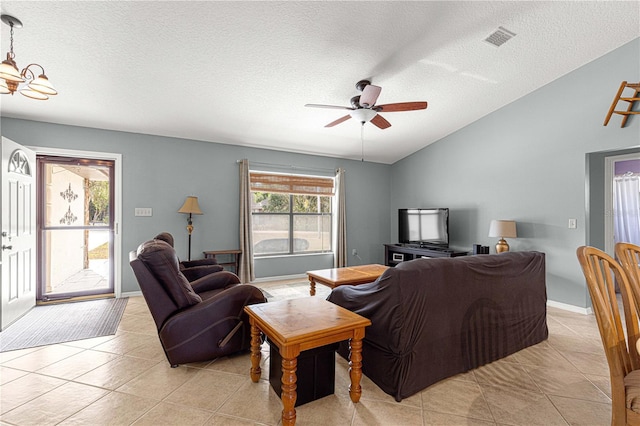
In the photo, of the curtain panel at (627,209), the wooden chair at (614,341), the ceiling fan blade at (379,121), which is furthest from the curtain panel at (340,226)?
the wooden chair at (614,341)

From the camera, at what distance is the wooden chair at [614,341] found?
3.70 feet

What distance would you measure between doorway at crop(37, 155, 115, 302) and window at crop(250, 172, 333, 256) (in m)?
2.21

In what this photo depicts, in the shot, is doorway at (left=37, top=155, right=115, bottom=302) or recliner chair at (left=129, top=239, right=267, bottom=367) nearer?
recliner chair at (left=129, top=239, right=267, bottom=367)

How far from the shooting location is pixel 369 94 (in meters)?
2.90

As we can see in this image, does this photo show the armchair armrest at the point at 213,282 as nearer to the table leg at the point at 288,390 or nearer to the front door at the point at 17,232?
the table leg at the point at 288,390

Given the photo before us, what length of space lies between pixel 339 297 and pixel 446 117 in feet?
12.1

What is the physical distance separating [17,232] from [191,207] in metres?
1.88

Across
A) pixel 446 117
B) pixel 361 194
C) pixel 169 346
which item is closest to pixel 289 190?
pixel 361 194

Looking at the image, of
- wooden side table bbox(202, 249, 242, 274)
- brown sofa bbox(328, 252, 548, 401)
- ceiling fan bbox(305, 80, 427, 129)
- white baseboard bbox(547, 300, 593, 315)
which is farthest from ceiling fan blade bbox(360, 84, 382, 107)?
white baseboard bbox(547, 300, 593, 315)

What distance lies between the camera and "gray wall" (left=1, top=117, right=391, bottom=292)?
407 centimetres

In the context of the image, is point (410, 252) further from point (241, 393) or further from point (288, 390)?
point (288, 390)

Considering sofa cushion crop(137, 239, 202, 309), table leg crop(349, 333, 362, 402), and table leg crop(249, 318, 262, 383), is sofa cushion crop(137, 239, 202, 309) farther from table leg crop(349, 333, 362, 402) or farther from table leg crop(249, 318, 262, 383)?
table leg crop(349, 333, 362, 402)

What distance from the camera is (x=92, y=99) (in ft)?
11.3

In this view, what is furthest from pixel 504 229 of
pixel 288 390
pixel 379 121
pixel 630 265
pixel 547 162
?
pixel 288 390
